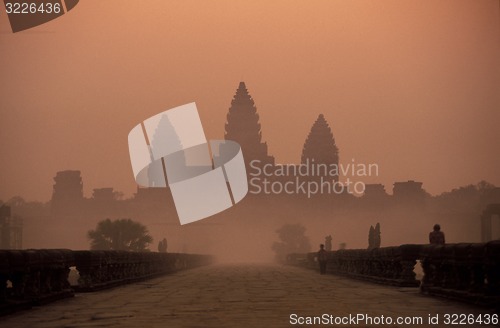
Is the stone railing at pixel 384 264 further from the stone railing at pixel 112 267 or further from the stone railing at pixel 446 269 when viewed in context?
the stone railing at pixel 112 267

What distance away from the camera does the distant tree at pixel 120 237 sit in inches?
6038

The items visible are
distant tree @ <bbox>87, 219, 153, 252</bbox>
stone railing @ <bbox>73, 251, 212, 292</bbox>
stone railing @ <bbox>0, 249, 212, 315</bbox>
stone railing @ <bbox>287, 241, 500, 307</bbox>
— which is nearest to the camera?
stone railing @ <bbox>287, 241, 500, 307</bbox>

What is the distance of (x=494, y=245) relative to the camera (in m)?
14.9

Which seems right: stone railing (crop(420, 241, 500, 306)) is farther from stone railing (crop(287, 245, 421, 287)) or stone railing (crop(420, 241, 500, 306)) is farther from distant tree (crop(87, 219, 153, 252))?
distant tree (crop(87, 219, 153, 252))

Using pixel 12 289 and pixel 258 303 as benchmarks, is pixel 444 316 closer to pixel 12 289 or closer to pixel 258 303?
pixel 258 303

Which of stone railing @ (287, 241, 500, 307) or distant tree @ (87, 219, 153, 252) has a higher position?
distant tree @ (87, 219, 153, 252)

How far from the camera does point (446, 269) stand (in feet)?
63.7

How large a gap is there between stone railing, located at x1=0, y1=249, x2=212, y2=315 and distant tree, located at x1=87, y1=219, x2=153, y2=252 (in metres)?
123

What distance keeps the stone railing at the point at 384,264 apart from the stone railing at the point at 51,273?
8335 millimetres

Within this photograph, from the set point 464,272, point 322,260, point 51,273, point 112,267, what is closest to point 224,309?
point 464,272

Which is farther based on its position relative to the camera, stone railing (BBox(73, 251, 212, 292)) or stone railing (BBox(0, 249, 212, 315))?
stone railing (BBox(73, 251, 212, 292))

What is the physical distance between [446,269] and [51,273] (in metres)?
8.75

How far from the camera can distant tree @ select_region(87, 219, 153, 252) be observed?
503ft

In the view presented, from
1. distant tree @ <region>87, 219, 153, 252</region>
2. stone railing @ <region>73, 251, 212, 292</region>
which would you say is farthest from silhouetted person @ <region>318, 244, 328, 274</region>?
distant tree @ <region>87, 219, 153, 252</region>
